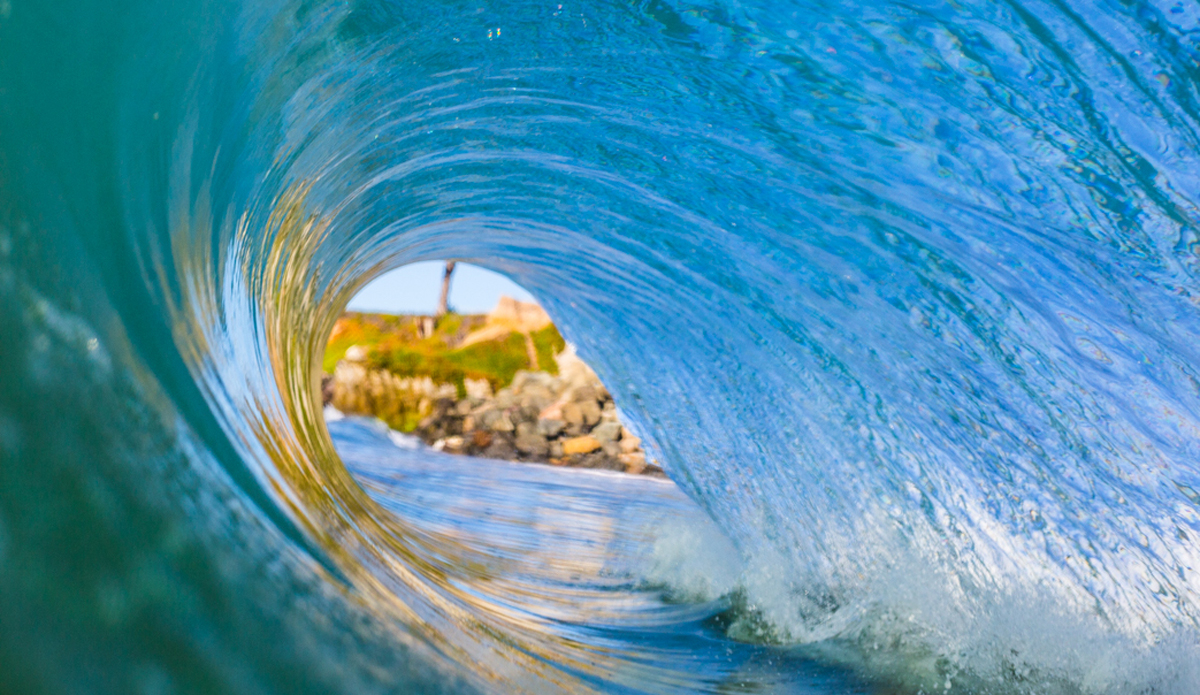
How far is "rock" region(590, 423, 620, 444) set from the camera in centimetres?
1400

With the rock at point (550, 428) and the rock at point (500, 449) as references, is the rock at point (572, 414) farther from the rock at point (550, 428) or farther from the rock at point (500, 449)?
the rock at point (500, 449)

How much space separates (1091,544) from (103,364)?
3.72m

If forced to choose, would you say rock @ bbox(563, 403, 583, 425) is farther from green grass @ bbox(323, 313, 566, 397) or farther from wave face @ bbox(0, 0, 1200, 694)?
wave face @ bbox(0, 0, 1200, 694)

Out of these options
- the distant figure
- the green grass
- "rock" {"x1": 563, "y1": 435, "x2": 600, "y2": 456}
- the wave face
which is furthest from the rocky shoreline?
the wave face

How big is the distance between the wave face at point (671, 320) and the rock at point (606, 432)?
27.4ft

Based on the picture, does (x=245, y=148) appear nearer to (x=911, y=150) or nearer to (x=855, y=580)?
(x=911, y=150)

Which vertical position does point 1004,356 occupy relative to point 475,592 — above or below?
above

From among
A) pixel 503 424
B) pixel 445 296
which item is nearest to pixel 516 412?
pixel 503 424

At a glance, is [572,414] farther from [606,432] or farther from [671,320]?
[671,320]

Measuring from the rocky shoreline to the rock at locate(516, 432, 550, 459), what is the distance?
18 millimetres

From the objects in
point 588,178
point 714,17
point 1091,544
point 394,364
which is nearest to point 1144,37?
point 714,17

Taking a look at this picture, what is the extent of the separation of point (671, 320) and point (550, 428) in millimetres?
9468

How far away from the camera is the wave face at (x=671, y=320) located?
1401mm

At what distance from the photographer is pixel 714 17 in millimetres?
2818
